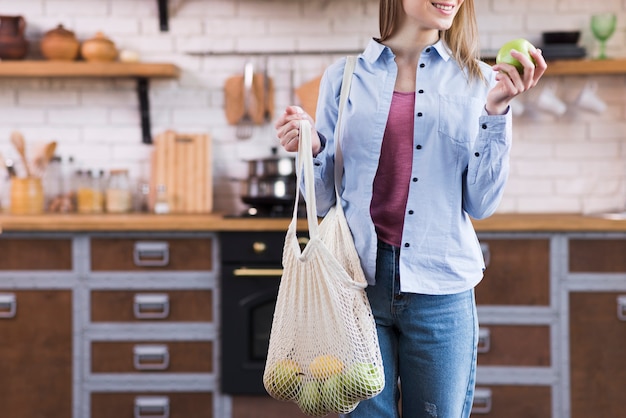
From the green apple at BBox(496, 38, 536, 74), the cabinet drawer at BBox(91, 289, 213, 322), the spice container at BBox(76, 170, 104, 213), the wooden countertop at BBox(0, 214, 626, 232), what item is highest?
the green apple at BBox(496, 38, 536, 74)

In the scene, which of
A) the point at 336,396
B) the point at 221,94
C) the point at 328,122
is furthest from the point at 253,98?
the point at 336,396

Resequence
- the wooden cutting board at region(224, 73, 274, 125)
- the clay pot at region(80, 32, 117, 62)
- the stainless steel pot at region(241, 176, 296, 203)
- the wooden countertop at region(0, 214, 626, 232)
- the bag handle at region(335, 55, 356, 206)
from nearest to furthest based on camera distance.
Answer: the bag handle at region(335, 55, 356, 206) → the wooden countertop at region(0, 214, 626, 232) → the stainless steel pot at region(241, 176, 296, 203) → the clay pot at region(80, 32, 117, 62) → the wooden cutting board at region(224, 73, 274, 125)

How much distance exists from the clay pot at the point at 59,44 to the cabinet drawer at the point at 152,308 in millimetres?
1155

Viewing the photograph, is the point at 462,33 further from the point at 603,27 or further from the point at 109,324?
the point at 603,27

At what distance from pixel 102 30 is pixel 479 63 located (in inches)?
101

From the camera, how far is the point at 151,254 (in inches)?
122

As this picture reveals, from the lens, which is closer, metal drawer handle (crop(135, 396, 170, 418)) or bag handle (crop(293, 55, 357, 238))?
bag handle (crop(293, 55, 357, 238))

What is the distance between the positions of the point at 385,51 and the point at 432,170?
27 cm

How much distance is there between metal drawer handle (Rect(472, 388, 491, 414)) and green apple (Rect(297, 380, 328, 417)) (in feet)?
5.74

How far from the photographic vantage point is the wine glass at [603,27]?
3.46 meters

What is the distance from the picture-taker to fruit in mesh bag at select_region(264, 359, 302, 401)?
150 cm

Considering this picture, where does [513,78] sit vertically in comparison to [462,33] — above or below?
below

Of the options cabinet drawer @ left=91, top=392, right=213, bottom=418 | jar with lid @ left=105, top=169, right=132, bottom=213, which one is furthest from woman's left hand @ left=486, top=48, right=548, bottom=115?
jar with lid @ left=105, top=169, right=132, bottom=213

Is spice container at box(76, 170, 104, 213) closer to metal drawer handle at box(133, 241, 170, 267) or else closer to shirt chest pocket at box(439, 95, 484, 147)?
metal drawer handle at box(133, 241, 170, 267)
